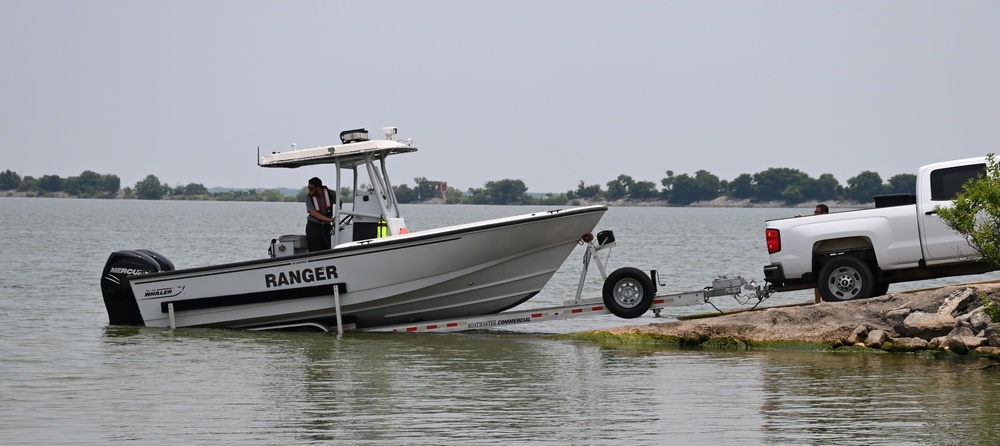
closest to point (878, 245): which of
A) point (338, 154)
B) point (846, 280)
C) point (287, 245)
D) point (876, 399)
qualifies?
point (846, 280)

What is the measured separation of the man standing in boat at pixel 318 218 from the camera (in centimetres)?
1695

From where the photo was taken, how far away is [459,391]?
12.1 metres

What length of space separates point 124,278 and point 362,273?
137 inches

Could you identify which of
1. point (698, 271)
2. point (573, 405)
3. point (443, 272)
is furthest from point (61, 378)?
point (698, 271)

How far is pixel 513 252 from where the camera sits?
16.3m

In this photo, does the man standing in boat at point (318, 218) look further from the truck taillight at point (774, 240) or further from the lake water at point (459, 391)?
the truck taillight at point (774, 240)

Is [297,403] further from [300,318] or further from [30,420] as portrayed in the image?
[300,318]

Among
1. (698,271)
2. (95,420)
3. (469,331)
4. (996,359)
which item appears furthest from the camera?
(698,271)

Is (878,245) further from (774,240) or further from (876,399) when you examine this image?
(876,399)

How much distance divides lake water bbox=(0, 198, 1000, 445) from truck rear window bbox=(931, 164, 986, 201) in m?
2.16

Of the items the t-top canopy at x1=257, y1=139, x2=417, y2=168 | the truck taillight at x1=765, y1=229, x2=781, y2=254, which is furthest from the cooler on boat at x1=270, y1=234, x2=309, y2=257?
the truck taillight at x1=765, y1=229, x2=781, y2=254

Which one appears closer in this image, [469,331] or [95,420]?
[95,420]

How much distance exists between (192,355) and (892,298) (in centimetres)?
842

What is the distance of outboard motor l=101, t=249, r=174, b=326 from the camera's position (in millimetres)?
16953
